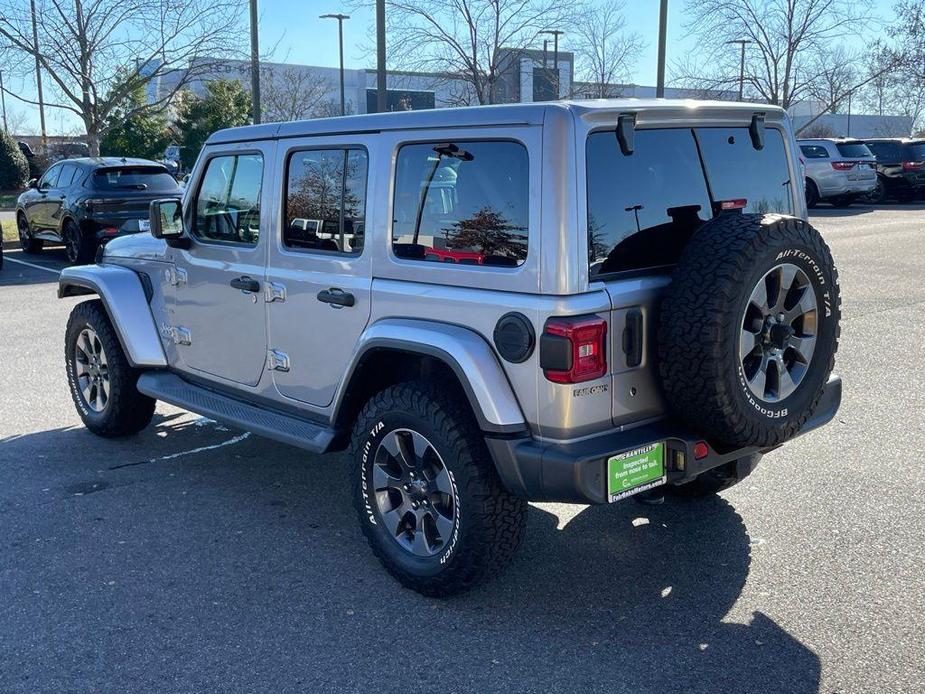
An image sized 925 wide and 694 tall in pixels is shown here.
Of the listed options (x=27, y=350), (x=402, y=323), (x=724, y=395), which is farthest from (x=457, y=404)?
(x=27, y=350)

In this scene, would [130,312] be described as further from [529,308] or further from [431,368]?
[529,308]

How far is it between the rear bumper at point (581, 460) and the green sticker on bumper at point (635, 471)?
0.07 feet

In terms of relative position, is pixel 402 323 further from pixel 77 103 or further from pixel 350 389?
pixel 77 103

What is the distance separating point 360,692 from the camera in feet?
10.7

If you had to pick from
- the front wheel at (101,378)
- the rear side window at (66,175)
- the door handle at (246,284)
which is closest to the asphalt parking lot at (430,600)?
the front wheel at (101,378)

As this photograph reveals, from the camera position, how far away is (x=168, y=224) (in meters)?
5.32

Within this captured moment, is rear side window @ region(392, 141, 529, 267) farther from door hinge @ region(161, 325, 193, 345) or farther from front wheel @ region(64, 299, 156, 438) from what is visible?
front wheel @ region(64, 299, 156, 438)

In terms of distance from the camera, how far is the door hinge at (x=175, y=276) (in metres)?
5.34

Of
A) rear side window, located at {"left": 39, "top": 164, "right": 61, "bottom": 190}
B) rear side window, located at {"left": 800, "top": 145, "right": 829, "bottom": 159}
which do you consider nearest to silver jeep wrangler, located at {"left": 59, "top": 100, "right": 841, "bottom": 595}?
rear side window, located at {"left": 39, "top": 164, "right": 61, "bottom": 190}

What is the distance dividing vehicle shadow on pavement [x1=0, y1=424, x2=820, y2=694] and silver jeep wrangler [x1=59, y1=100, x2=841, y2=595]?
11.1 inches

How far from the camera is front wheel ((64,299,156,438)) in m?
5.80

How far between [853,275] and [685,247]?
386 inches

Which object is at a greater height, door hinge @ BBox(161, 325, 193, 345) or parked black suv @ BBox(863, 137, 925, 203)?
parked black suv @ BBox(863, 137, 925, 203)

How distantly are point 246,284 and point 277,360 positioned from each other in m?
0.42
